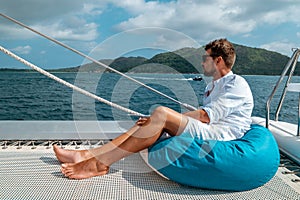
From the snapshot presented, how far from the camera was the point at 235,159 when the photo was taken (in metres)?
1.77

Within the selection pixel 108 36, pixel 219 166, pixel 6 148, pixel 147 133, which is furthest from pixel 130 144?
pixel 6 148

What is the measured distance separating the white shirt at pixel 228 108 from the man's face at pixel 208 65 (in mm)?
89

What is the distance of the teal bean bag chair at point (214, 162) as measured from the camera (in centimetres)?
175

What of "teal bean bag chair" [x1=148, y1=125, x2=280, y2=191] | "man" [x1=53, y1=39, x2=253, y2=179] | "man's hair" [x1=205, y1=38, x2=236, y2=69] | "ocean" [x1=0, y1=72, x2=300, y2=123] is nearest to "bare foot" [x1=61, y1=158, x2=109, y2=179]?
"man" [x1=53, y1=39, x2=253, y2=179]

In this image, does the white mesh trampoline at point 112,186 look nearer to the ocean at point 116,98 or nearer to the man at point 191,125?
the man at point 191,125

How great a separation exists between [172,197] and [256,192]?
0.48 metres

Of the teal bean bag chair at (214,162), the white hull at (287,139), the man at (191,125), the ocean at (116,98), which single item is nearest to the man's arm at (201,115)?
Result: the man at (191,125)

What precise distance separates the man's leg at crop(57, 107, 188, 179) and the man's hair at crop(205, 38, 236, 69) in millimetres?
481

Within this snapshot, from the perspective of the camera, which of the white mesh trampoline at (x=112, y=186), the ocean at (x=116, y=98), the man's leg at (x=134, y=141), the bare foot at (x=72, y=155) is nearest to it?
the white mesh trampoline at (x=112, y=186)

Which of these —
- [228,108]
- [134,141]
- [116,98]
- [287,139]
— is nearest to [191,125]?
[228,108]

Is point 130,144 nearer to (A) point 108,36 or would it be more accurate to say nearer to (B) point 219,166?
(B) point 219,166

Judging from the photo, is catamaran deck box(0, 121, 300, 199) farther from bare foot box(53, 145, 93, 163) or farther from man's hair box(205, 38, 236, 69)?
man's hair box(205, 38, 236, 69)

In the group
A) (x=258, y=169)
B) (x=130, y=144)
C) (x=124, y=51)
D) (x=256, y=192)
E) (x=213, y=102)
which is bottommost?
(x=256, y=192)

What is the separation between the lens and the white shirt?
188 centimetres
